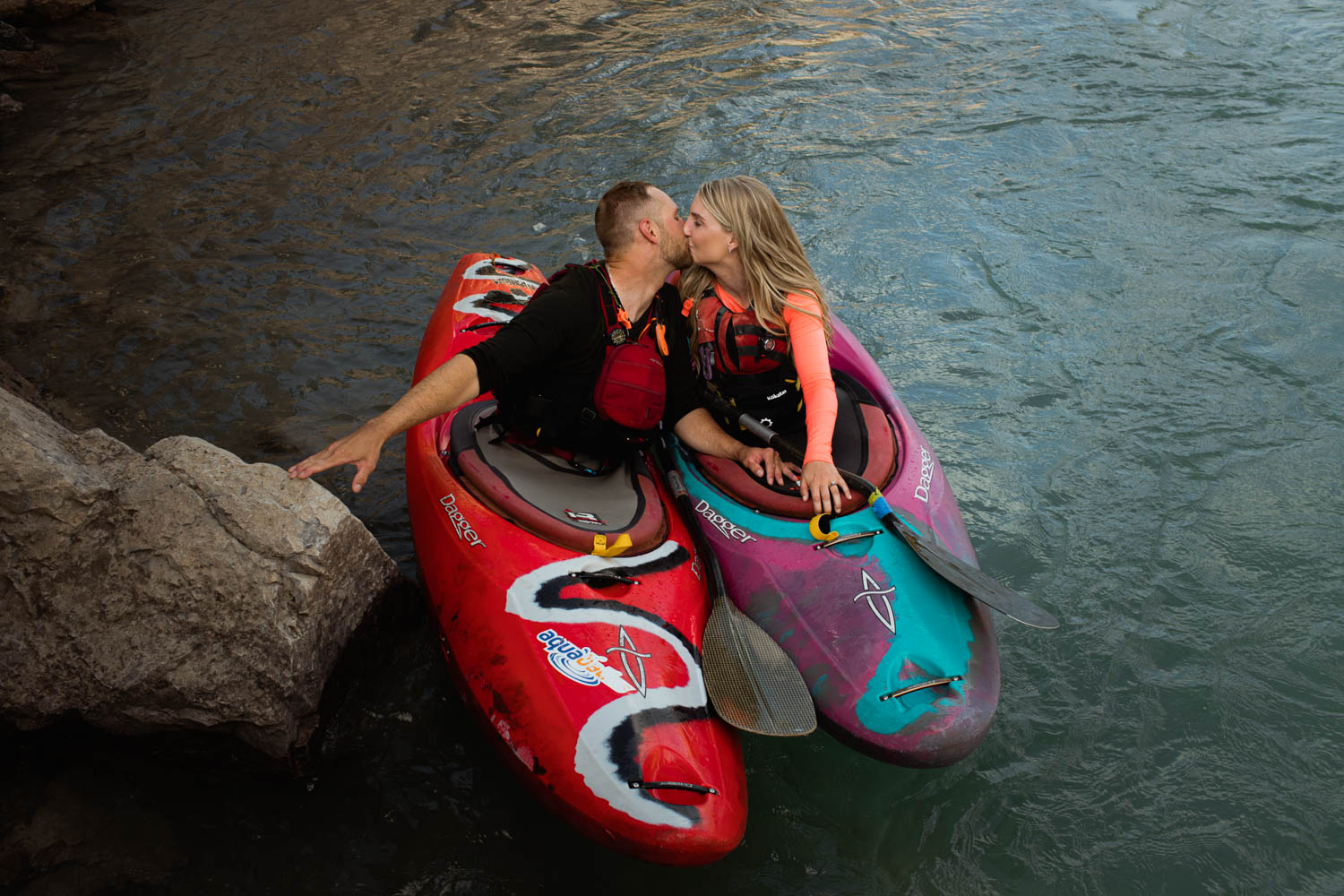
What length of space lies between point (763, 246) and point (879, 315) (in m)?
2.37

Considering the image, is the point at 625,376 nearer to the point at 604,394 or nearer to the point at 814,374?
the point at 604,394

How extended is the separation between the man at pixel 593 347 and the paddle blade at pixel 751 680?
23.6 inches

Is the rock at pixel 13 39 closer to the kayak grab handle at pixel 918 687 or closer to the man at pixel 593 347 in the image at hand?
the man at pixel 593 347

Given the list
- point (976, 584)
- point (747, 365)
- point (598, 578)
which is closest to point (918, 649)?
point (976, 584)

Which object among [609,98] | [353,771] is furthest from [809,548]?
[609,98]

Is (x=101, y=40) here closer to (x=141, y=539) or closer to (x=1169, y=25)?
(x=141, y=539)

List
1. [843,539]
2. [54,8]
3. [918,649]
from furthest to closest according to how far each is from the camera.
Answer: [54,8] < [843,539] < [918,649]

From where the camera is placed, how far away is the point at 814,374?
120 inches

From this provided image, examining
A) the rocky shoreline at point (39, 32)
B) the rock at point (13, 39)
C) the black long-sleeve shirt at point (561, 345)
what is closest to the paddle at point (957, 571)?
the black long-sleeve shirt at point (561, 345)

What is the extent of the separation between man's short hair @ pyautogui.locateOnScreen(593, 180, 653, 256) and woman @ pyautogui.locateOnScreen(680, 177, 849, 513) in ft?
0.60

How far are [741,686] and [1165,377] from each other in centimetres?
323

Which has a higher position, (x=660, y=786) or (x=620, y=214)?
(x=620, y=214)

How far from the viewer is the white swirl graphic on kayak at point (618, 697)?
2.23 metres

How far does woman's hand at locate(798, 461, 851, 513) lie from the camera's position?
289cm
